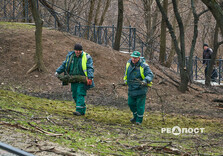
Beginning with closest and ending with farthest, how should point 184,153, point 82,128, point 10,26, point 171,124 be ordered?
point 184,153
point 82,128
point 171,124
point 10,26

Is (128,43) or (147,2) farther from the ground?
(147,2)

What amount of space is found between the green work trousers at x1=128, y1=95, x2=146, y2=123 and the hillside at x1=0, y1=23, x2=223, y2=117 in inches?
86.4

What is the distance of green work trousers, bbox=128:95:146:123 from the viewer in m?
8.43

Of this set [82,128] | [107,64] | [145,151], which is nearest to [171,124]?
[82,128]

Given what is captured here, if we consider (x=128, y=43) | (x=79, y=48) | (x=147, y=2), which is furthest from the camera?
(x=147, y=2)

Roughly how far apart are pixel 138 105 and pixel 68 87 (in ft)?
18.1

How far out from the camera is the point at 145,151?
5668mm

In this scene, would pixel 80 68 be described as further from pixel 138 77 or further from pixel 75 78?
pixel 138 77

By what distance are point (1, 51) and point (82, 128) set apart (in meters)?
9.29

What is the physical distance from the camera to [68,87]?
44.5 feet

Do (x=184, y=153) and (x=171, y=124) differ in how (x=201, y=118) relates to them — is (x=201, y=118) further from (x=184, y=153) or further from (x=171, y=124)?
(x=184, y=153)

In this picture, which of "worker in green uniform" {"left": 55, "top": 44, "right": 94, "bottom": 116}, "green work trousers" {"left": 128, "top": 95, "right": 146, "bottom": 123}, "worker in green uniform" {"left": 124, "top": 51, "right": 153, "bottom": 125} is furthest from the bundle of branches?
"green work trousers" {"left": 128, "top": 95, "right": 146, "bottom": 123}

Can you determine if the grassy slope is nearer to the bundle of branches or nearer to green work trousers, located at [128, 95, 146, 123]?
green work trousers, located at [128, 95, 146, 123]

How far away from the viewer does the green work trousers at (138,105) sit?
843 cm
